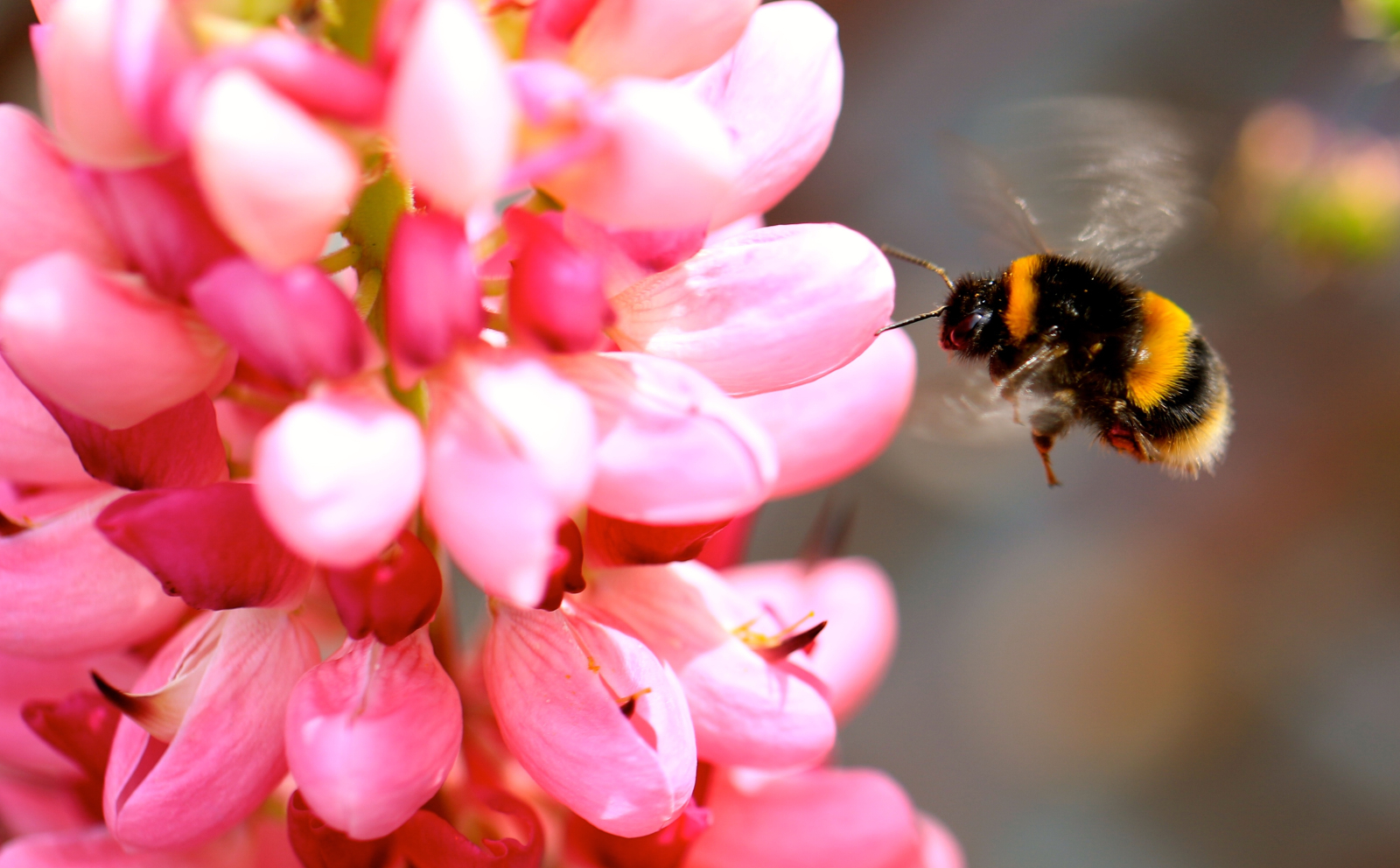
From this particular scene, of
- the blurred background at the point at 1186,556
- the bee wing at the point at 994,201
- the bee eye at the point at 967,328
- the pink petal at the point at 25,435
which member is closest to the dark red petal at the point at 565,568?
the pink petal at the point at 25,435

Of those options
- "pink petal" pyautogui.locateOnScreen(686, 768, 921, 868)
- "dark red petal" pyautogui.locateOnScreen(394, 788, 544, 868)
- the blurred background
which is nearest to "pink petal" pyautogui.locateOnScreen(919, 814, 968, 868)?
"pink petal" pyautogui.locateOnScreen(686, 768, 921, 868)

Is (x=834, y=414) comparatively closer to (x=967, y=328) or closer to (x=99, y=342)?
(x=967, y=328)

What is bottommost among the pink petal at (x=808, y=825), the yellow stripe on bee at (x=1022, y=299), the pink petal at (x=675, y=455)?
the pink petal at (x=808, y=825)

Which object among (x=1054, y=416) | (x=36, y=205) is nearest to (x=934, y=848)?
(x=1054, y=416)

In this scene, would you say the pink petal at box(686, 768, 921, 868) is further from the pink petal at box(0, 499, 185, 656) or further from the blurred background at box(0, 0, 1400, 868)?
the blurred background at box(0, 0, 1400, 868)

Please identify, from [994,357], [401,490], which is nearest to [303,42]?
[401,490]

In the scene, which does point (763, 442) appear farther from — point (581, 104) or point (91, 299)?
point (91, 299)

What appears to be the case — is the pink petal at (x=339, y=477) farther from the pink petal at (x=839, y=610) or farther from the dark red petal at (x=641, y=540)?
the pink petal at (x=839, y=610)
